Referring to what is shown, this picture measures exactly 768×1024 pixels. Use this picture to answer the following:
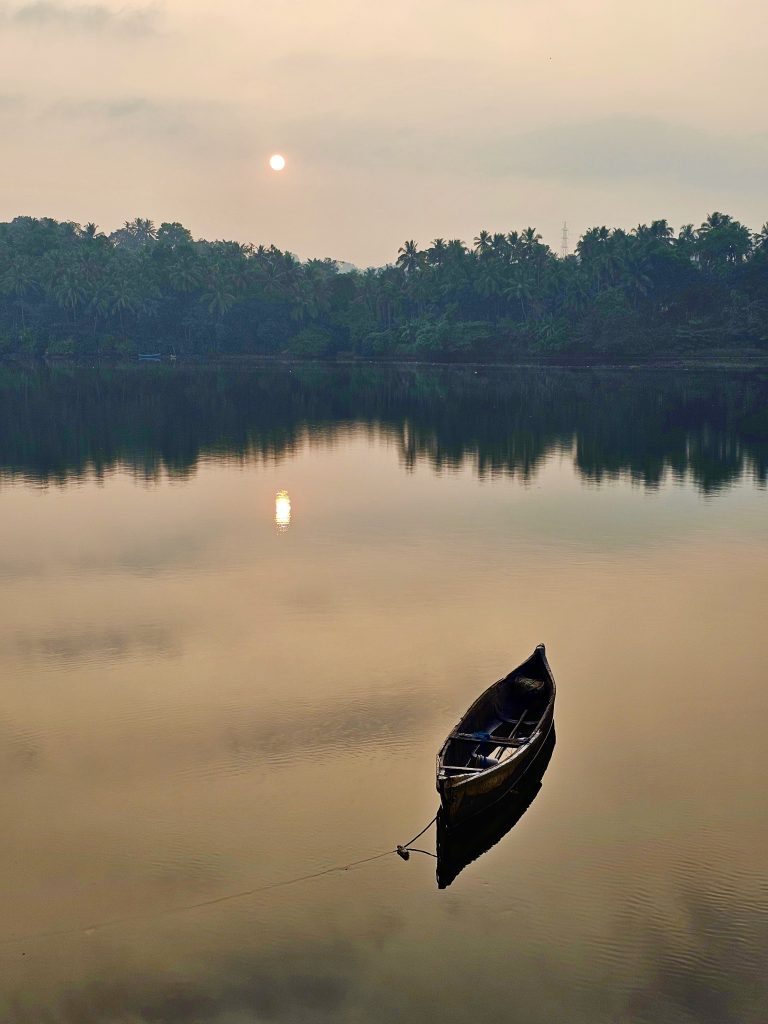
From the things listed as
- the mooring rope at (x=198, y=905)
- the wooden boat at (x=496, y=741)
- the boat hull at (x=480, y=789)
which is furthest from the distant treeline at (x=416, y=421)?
the mooring rope at (x=198, y=905)

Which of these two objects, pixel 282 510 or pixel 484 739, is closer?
pixel 484 739

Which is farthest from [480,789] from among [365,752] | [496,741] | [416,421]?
[416,421]

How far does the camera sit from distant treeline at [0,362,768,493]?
76125 mm

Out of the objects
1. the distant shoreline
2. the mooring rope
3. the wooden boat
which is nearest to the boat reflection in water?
the wooden boat

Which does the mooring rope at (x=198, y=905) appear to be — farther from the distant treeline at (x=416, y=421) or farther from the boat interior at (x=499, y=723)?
the distant treeline at (x=416, y=421)

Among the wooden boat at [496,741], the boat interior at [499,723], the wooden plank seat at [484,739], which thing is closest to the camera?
the wooden boat at [496,741]

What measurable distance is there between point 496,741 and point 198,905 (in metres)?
7.64

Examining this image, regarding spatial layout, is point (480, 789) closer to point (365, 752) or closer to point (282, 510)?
point (365, 752)

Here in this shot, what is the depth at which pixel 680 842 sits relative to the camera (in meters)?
23.0

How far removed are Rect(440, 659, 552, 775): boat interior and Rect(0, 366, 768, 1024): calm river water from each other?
4.47 feet

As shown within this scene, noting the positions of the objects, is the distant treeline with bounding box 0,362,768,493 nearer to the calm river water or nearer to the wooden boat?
the calm river water

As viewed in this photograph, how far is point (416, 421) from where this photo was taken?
103938mm

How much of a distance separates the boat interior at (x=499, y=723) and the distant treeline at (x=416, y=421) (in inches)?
1554

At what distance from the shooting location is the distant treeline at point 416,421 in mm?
76125
